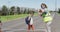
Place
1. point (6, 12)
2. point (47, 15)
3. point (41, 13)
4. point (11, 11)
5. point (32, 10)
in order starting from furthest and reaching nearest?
point (11, 11)
point (6, 12)
point (32, 10)
point (47, 15)
point (41, 13)

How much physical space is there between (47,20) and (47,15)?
267mm

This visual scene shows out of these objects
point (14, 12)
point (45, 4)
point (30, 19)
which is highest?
point (45, 4)

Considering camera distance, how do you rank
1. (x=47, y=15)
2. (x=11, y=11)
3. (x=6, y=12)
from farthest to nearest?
(x=11, y=11) < (x=6, y=12) < (x=47, y=15)

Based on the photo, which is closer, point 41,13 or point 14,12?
point 41,13

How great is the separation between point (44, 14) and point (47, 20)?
405 millimetres

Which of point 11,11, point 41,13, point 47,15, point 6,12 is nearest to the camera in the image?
point 41,13

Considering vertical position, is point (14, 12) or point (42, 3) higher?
point (42, 3)

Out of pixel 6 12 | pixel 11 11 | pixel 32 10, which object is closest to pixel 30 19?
pixel 32 10

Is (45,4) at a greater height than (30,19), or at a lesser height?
greater

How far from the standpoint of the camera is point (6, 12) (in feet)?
263

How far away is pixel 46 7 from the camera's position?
12.2 m

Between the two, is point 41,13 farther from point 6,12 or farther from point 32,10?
point 6,12

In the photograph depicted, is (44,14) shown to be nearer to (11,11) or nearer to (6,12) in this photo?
(6,12)

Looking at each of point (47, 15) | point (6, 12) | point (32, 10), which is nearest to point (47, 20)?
point (47, 15)
